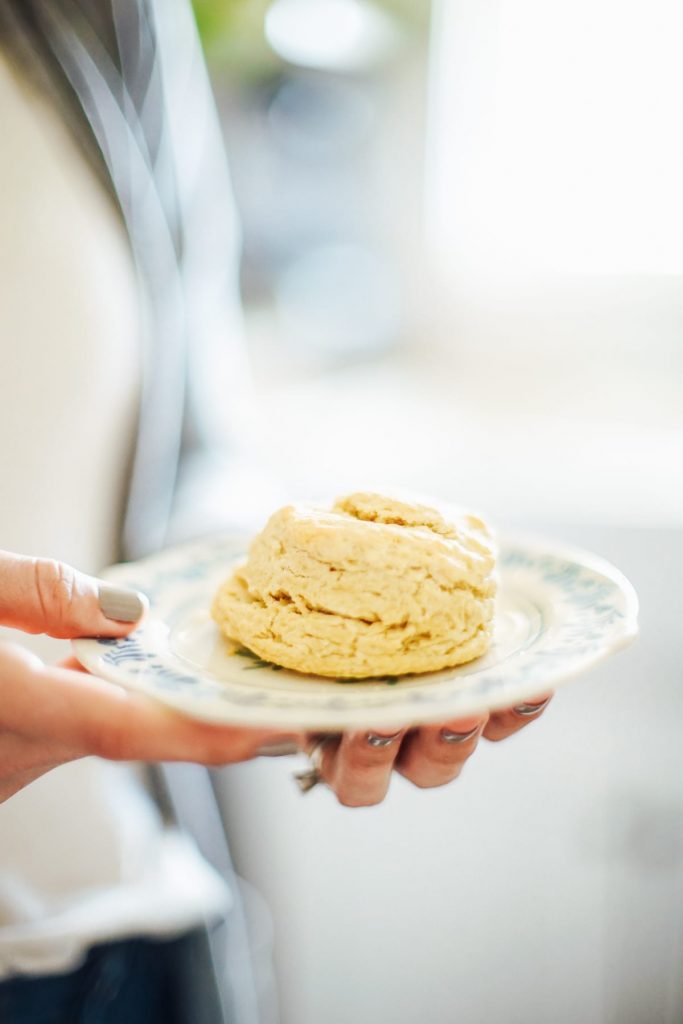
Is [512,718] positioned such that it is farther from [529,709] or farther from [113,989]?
[113,989]

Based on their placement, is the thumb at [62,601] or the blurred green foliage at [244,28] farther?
the blurred green foliage at [244,28]

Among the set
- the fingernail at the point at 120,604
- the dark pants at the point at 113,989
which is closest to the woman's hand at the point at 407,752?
the fingernail at the point at 120,604

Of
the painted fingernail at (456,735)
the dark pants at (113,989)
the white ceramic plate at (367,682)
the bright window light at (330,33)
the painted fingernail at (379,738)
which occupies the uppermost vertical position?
the bright window light at (330,33)

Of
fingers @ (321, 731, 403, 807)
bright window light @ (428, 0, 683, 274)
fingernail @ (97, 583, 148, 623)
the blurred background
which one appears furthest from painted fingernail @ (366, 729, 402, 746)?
bright window light @ (428, 0, 683, 274)

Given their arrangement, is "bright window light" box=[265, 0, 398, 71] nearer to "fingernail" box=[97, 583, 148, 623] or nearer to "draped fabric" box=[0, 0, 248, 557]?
"draped fabric" box=[0, 0, 248, 557]

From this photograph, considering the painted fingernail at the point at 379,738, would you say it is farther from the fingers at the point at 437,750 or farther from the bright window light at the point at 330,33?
the bright window light at the point at 330,33

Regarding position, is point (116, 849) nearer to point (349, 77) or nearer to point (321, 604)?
point (321, 604)
